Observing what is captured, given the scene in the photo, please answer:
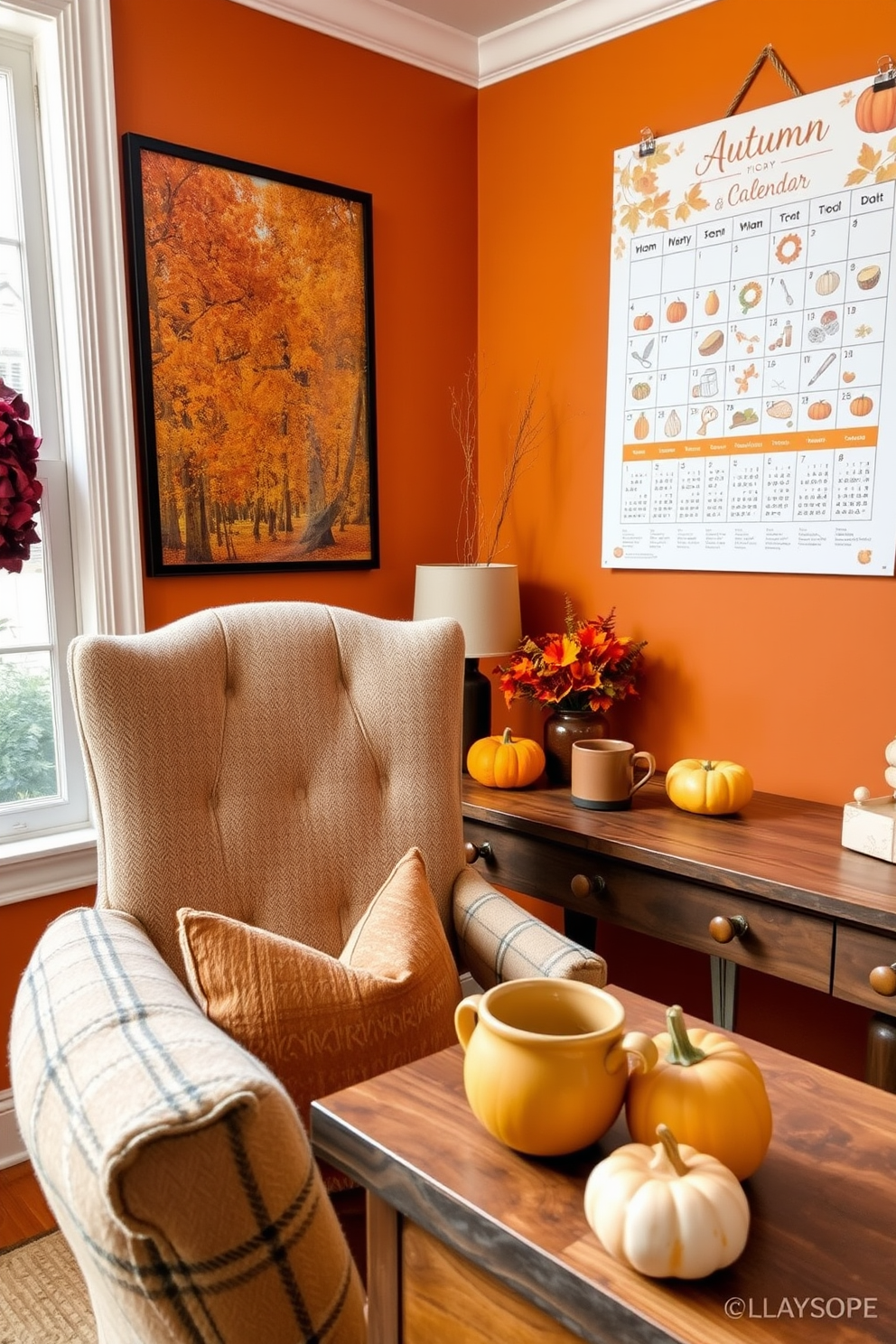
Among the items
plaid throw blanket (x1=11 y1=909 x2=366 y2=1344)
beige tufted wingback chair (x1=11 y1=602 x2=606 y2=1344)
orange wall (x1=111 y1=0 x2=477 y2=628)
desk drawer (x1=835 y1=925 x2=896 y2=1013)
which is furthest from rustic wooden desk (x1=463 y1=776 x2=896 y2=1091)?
plaid throw blanket (x1=11 y1=909 x2=366 y2=1344)

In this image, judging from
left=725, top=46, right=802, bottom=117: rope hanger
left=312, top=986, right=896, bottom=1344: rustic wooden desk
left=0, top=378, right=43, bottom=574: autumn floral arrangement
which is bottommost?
left=312, top=986, right=896, bottom=1344: rustic wooden desk

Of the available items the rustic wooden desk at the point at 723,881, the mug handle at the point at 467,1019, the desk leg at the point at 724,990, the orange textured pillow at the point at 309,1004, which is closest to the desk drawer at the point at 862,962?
the rustic wooden desk at the point at 723,881

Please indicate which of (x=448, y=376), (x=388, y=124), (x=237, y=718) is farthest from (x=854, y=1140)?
(x=388, y=124)

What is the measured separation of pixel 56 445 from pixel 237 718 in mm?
838

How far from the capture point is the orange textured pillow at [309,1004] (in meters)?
1.23

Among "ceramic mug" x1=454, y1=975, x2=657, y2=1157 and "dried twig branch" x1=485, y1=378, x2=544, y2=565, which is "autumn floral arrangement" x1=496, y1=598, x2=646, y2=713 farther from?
"ceramic mug" x1=454, y1=975, x2=657, y2=1157

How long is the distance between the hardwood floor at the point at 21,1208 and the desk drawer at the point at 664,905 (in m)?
1.06

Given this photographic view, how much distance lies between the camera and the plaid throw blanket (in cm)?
74

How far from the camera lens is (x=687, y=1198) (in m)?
0.70

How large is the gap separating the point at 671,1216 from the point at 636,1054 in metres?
0.14

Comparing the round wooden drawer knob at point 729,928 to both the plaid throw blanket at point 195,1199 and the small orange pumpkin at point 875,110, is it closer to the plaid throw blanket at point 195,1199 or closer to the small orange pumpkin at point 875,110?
the plaid throw blanket at point 195,1199

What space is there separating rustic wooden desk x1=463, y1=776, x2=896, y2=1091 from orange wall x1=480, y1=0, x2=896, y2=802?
0.19m

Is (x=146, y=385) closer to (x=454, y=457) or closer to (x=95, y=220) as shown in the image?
(x=95, y=220)

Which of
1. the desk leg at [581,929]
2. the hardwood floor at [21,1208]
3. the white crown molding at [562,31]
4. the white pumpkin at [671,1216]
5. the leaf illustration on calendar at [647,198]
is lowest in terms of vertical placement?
the hardwood floor at [21,1208]
